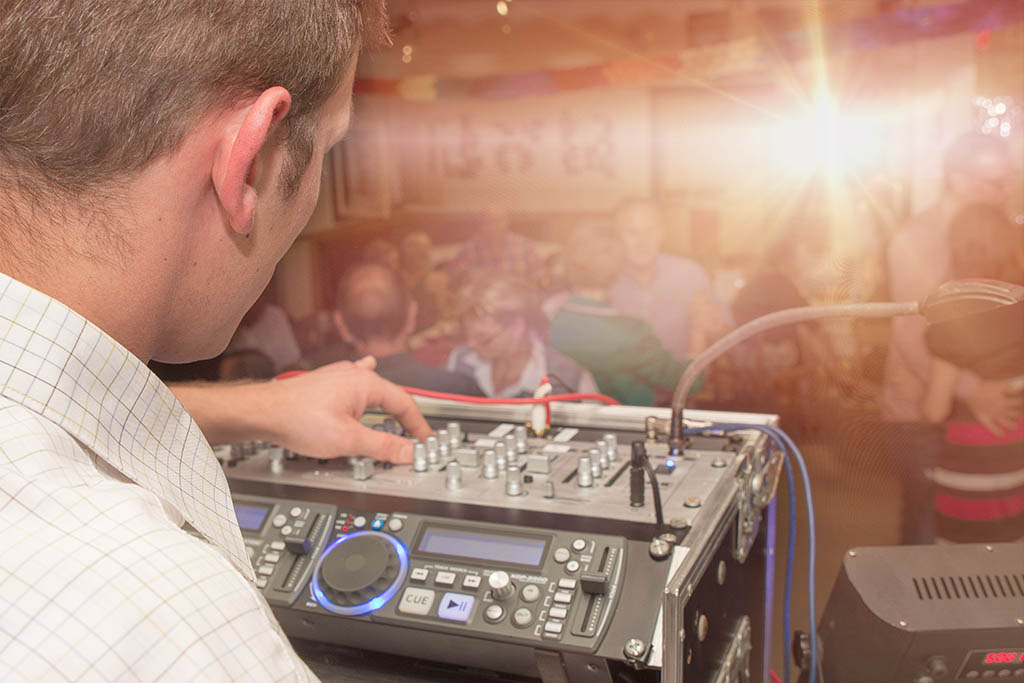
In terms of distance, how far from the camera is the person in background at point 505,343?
2361 mm

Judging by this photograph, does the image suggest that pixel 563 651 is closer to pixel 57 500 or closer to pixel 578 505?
pixel 578 505

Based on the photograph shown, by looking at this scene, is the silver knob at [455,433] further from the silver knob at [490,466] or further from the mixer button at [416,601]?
the mixer button at [416,601]

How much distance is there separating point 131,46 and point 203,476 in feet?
0.96

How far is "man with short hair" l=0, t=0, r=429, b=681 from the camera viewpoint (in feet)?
1.20

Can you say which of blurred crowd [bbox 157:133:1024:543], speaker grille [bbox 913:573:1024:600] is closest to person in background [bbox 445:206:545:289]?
blurred crowd [bbox 157:133:1024:543]

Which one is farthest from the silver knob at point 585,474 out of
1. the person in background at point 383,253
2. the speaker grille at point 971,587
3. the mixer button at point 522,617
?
the person in background at point 383,253

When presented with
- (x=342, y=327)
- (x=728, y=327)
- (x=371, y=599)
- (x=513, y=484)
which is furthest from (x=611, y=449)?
(x=342, y=327)

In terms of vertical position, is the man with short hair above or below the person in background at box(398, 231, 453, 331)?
Result: above

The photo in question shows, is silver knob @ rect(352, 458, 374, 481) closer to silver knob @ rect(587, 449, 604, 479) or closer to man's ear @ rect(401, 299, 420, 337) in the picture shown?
silver knob @ rect(587, 449, 604, 479)

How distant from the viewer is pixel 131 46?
0.47 metres

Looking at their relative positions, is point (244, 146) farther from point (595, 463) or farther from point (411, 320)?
point (411, 320)

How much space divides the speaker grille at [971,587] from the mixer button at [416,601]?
0.53 metres

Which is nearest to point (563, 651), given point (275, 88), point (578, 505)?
point (578, 505)

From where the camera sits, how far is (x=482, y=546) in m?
0.86
